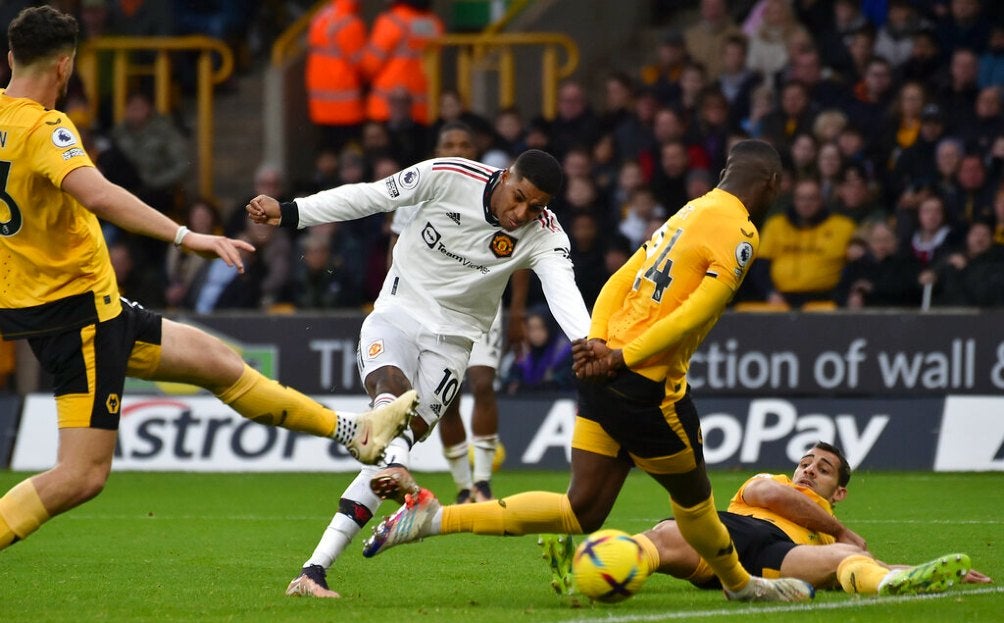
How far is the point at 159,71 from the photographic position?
19.4 m

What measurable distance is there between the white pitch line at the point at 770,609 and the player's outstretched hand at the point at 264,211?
87.2 inches

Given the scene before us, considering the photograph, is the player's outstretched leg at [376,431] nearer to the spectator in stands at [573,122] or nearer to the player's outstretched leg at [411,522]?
the player's outstretched leg at [411,522]

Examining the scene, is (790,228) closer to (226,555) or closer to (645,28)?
(645,28)

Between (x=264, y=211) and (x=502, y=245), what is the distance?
57.5 inches

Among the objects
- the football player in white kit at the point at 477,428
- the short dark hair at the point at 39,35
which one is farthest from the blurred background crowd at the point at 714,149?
the short dark hair at the point at 39,35

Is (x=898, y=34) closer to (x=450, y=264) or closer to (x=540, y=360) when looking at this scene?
(x=540, y=360)

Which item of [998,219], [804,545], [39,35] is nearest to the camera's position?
[39,35]

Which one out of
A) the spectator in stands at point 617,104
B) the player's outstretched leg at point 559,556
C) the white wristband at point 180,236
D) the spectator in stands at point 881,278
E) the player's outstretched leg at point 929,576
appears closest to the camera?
the white wristband at point 180,236

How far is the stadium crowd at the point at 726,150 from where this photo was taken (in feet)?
49.3

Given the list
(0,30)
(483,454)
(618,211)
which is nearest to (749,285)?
→ (618,211)

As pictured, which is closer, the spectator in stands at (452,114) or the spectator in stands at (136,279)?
the spectator in stands at (136,279)

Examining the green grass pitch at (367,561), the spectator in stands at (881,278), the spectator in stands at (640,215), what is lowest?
the green grass pitch at (367,561)

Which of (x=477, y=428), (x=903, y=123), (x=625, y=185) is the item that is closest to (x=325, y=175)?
(x=625, y=185)

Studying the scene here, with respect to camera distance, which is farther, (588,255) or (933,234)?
(588,255)
